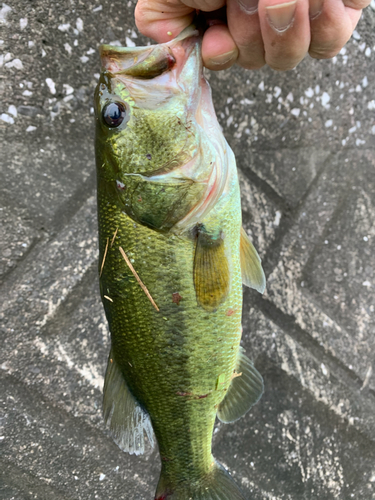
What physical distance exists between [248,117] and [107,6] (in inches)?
31.4

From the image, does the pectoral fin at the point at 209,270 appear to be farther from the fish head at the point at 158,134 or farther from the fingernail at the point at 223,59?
the fingernail at the point at 223,59

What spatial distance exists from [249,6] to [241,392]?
46.2 inches

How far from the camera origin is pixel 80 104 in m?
1.53

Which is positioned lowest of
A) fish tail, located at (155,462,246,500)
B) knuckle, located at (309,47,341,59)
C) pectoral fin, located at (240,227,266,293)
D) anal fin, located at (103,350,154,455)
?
fish tail, located at (155,462,246,500)

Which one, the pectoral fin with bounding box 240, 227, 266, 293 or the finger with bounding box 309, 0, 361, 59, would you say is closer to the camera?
the finger with bounding box 309, 0, 361, 59

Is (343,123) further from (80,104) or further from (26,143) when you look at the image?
(26,143)

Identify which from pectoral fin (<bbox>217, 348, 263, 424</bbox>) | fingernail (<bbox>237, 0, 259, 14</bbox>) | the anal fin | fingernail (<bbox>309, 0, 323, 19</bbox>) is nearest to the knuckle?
fingernail (<bbox>309, 0, 323, 19</bbox>)

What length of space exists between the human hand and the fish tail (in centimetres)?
133

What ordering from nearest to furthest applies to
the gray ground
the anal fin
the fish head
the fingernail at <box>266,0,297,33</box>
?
1. the fingernail at <box>266,0,297,33</box>
2. the fish head
3. the anal fin
4. the gray ground

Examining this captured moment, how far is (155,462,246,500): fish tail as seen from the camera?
1.16m

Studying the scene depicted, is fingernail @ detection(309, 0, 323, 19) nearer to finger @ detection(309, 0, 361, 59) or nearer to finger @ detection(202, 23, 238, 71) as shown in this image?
finger @ detection(309, 0, 361, 59)

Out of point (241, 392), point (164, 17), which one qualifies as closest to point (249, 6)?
point (164, 17)

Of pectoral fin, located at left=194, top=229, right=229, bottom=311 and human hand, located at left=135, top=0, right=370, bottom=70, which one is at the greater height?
human hand, located at left=135, top=0, right=370, bottom=70

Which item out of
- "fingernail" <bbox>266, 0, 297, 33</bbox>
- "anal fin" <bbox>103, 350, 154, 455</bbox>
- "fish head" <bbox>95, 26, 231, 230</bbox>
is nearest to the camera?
"fingernail" <bbox>266, 0, 297, 33</bbox>
